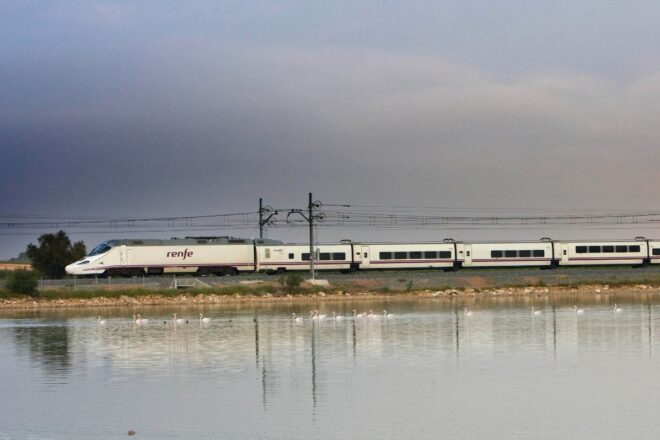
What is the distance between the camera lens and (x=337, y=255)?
275ft

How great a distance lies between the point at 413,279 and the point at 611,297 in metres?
14.1

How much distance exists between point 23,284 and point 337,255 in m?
24.1

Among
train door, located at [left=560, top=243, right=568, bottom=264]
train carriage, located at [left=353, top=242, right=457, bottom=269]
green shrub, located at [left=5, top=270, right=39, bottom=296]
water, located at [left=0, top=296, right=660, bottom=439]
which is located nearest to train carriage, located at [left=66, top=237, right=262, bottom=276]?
green shrub, located at [left=5, top=270, right=39, bottom=296]

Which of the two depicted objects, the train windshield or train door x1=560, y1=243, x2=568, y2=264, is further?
train door x1=560, y1=243, x2=568, y2=264

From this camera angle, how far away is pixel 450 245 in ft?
281

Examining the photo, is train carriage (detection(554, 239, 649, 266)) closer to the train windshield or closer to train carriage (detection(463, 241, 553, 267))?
train carriage (detection(463, 241, 553, 267))

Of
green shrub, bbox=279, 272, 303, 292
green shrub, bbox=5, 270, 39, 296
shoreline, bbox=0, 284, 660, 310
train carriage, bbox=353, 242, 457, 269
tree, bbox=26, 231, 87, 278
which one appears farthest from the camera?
tree, bbox=26, 231, 87, 278

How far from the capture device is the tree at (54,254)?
10444 centimetres

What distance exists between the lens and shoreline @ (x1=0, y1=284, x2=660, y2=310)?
69.5m

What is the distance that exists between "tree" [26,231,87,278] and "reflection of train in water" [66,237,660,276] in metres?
25.0

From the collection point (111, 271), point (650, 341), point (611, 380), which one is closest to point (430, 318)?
point (650, 341)

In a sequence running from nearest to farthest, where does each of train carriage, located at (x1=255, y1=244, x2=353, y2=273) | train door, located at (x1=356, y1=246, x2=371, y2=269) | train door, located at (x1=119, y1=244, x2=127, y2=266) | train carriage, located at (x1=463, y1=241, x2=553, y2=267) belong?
train door, located at (x1=119, y1=244, x2=127, y2=266) < train carriage, located at (x1=255, y1=244, x2=353, y2=273) < train door, located at (x1=356, y1=246, x2=371, y2=269) < train carriage, located at (x1=463, y1=241, x2=553, y2=267)

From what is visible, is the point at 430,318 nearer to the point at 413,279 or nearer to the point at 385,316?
the point at 385,316

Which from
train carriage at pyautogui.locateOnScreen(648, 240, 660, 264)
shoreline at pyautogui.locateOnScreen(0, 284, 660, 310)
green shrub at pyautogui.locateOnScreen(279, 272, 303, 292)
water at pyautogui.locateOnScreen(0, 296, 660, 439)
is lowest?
water at pyautogui.locateOnScreen(0, 296, 660, 439)
